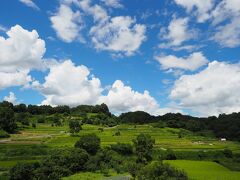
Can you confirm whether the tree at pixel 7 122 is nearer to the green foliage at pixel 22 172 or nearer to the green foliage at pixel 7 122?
the green foliage at pixel 7 122

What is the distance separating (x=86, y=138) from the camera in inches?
3506

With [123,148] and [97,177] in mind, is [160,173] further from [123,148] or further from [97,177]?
[123,148]

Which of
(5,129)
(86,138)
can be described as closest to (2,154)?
(86,138)

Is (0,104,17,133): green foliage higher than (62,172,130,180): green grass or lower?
higher

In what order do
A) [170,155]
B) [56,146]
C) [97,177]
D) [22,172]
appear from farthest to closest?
[56,146], [170,155], [97,177], [22,172]

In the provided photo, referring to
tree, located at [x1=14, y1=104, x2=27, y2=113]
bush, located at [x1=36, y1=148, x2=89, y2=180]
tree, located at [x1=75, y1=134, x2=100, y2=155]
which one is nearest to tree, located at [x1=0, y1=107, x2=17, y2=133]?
tree, located at [x1=75, y1=134, x2=100, y2=155]

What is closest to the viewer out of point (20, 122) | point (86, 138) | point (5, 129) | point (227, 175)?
point (227, 175)

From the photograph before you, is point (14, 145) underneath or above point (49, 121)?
underneath

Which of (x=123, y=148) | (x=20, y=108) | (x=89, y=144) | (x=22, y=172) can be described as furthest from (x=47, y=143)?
(x=20, y=108)

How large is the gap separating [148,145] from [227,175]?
105ft

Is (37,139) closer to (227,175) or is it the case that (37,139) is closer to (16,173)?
(16,173)

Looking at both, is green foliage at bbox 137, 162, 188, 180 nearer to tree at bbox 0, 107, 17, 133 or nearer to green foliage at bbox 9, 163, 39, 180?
green foliage at bbox 9, 163, 39, 180

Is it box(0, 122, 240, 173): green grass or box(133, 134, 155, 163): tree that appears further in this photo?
box(133, 134, 155, 163): tree

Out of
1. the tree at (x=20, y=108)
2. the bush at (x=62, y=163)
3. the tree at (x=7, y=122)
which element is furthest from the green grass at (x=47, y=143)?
the tree at (x=20, y=108)
